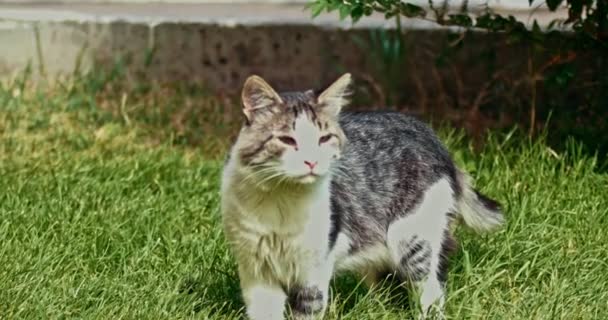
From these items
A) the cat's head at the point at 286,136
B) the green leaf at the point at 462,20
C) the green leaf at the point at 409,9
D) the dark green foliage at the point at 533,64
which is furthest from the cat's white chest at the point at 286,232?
the green leaf at the point at 462,20

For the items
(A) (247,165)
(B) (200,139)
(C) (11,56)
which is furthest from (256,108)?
(C) (11,56)

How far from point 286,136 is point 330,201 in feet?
1.24

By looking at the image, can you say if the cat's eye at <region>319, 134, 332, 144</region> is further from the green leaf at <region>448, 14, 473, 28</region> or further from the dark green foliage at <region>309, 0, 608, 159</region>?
the green leaf at <region>448, 14, 473, 28</region>

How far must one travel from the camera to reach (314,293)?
460 cm

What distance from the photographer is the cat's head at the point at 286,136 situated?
4359 mm

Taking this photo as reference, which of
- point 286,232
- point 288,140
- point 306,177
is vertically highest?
point 288,140

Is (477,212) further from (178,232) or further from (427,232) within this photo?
(178,232)

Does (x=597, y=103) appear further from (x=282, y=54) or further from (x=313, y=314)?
(x=313, y=314)

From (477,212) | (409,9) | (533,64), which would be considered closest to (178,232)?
(477,212)

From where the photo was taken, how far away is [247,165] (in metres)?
4.47

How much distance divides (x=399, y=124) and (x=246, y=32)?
2.98m

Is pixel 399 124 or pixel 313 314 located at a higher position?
pixel 399 124

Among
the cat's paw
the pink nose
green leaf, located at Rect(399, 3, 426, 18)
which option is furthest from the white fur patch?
green leaf, located at Rect(399, 3, 426, 18)

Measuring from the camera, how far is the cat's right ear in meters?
4.45
